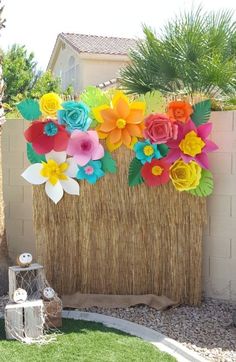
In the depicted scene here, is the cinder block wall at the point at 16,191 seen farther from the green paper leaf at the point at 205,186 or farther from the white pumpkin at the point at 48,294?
the green paper leaf at the point at 205,186

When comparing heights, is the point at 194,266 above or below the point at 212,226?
below

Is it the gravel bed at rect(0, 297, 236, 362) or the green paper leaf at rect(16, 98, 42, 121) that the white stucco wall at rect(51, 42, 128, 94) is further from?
the gravel bed at rect(0, 297, 236, 362)

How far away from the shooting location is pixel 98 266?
545 centimetres

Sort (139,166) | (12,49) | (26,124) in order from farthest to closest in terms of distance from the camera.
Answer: (12,49), (26,124), (139,166)

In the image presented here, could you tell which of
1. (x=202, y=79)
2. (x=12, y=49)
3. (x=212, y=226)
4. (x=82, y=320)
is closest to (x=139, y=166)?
(x=212, y=226)

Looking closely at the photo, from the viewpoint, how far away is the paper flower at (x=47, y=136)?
17.3 ft

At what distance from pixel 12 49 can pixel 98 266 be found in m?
18.2

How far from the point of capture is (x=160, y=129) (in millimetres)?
4969

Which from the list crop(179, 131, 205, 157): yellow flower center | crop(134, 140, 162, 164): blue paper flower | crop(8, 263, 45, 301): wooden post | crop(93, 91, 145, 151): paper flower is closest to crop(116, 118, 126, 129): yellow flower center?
crop(93, 91, 145, 151): paper flower

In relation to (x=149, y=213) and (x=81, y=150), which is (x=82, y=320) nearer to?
(x=149, y=213)

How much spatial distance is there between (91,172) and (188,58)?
248 cm

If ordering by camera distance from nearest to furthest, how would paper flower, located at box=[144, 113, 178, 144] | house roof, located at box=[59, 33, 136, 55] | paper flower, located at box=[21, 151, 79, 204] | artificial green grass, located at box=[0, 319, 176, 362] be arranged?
artificial green grass, located at box=[0, 319, 176, 362]
paper flower, located at box=[144, 113, 178, 144]
paper flower, located at box=[21, 151, 79, 204]
house roof, located at box=[59, 33, 136, 55]

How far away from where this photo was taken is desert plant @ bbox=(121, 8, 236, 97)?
6590 millimetres

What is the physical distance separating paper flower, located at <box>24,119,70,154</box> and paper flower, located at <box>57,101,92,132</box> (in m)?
0.12
